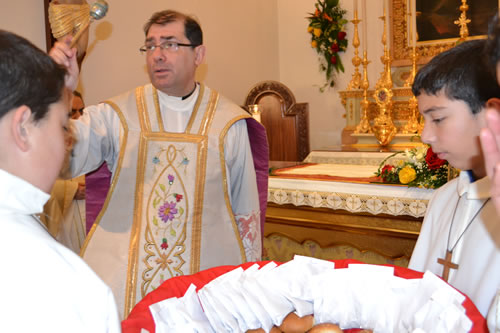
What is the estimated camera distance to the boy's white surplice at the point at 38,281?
78 centimetres

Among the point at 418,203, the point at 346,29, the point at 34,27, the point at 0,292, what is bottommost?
the point at 418,203

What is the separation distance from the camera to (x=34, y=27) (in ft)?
15.4

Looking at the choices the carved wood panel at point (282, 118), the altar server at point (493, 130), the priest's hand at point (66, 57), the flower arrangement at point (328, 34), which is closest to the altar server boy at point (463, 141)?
the altar server at point (493, 130)

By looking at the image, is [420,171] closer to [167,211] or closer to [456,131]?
[167,211]

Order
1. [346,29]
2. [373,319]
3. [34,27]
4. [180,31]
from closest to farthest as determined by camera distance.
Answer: [373,319], [180,31], [34,27], [346,29]

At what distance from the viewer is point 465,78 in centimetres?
146

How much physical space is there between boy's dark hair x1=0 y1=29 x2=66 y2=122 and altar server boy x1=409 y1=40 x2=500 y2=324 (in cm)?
105

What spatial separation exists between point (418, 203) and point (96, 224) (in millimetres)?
2010

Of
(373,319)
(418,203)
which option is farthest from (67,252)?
(418,203)

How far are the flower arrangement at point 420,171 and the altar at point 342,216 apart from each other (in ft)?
0.20

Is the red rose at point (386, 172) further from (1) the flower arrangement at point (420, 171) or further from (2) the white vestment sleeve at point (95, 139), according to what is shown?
(2) the white vestment sleeve at point (95, 139)

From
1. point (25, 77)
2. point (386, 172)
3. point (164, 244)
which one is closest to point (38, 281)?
point (25, 77)

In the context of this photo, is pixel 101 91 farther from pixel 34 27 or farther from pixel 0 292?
pixel 0 292

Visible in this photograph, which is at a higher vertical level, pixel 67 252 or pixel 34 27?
pixel 34 27
